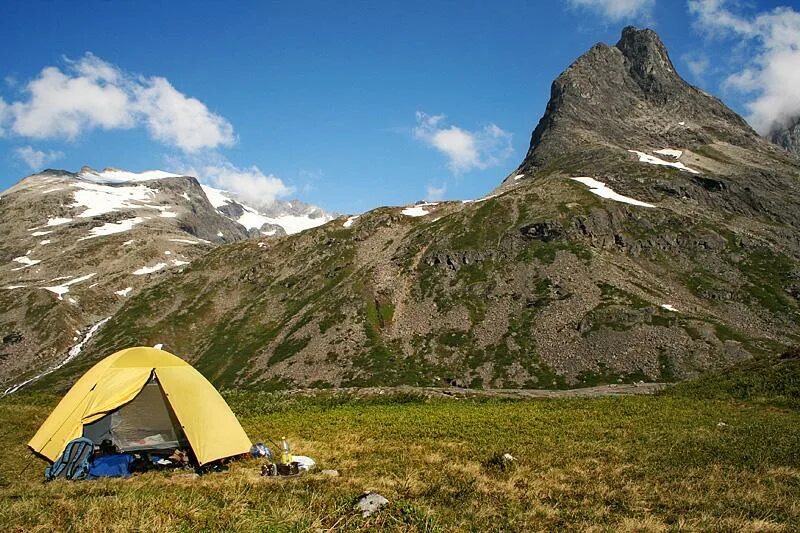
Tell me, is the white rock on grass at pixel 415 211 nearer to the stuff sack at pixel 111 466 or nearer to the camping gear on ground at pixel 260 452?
the camping gear on ground at pixel 260 452

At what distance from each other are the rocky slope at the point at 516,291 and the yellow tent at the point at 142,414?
3102 inches

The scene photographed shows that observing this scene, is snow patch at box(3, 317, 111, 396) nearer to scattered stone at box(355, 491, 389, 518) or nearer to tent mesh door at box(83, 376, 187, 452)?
tent mesh door at box(83, 376, 187, 452)

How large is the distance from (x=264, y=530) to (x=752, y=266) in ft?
467

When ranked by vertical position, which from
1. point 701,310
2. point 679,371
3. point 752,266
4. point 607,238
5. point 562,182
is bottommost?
point 679,371

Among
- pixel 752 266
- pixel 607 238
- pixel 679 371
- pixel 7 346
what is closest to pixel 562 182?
pixel 607 238

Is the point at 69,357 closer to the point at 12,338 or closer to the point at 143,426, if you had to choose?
the point at 12,338

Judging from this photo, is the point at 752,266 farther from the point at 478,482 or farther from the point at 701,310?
the point at 478,482

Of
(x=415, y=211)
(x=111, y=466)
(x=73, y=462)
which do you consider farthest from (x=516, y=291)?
(x=73, y=462)

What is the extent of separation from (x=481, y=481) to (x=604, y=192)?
163m

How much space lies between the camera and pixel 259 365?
389ft

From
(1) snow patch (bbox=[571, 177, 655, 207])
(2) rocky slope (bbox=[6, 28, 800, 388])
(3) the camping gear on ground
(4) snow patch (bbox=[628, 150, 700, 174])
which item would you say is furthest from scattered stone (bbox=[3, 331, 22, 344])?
(4) snow patch (bbox=[628, 150, 700, 174])

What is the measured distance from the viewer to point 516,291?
390 feet

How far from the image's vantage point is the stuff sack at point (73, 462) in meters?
16.6

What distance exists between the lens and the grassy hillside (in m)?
10.8
